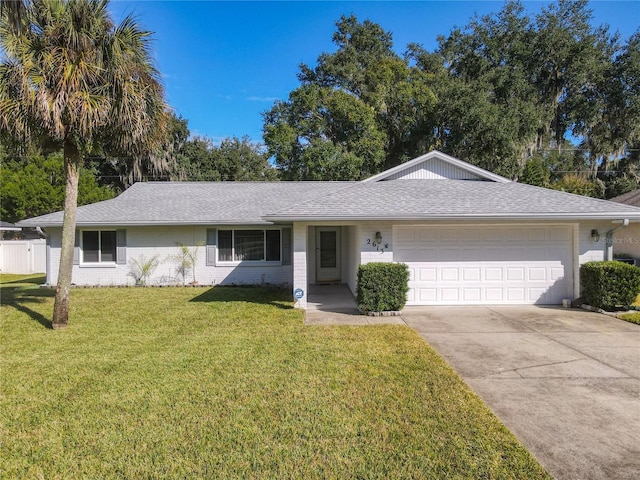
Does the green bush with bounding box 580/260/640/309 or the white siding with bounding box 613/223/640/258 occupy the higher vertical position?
the white siding with bounding box 613/223/640/258

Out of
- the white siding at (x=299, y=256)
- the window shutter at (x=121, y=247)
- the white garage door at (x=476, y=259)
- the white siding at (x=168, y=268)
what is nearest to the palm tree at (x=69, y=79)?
the white siding at (x=299, y=256)

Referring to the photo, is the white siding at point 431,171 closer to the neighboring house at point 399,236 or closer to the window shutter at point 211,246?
the neighboring house at point 399,236

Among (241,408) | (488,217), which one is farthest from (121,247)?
(488,217)

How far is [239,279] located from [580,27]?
2725cm

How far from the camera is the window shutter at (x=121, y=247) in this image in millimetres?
13047

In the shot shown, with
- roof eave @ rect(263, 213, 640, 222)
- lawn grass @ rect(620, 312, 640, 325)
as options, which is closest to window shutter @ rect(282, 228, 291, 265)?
roof eave @ rect(263, 213, 640, 222)

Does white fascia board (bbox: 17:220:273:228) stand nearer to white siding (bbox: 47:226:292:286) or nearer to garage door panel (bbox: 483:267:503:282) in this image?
white siding (bbox: 47:226:292:286)

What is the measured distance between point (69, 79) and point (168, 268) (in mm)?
7673

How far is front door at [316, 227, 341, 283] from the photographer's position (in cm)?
1388

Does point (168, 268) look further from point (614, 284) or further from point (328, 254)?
point (614, 284)

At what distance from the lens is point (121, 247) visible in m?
13.1

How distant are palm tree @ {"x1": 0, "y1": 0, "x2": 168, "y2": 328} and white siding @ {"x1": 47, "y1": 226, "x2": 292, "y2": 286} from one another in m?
5.63

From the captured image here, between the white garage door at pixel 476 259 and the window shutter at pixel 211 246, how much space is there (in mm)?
6821

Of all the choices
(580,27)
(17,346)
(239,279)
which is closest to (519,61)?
(580,27)
